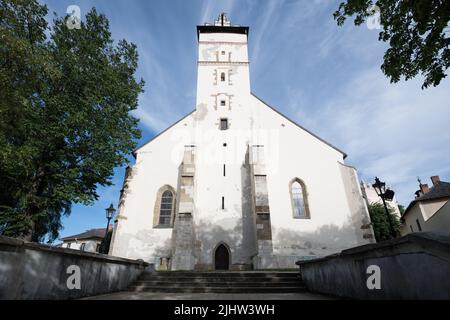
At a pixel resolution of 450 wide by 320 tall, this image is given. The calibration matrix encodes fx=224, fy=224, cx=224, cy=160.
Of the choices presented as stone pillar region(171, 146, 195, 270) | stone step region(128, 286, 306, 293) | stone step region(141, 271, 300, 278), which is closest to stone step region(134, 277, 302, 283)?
stone step region(141, 271, 300, 278)

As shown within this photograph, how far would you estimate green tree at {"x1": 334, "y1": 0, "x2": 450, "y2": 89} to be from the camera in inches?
185

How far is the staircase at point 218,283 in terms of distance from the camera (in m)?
7.37

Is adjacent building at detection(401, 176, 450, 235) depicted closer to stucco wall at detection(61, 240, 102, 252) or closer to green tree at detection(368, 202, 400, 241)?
green tree at detection(368, 202, 400, 241)

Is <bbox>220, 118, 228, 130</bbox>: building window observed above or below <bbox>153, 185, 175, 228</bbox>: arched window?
above

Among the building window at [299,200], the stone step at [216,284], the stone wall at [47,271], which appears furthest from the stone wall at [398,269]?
the building window at [299,200]

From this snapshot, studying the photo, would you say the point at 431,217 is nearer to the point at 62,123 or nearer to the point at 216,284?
the point at 216,284

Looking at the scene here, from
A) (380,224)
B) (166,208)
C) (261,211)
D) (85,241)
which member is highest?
(85,241)

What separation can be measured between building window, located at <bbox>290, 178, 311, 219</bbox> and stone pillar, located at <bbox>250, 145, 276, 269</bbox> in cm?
281

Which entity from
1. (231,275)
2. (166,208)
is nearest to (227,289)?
(231,275)

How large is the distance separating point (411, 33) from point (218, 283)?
360 inches

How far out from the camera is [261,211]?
13.2 metres

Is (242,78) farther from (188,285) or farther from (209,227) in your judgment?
(188,285)

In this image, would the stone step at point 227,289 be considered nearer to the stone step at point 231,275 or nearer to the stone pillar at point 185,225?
the stone step at point 231,275

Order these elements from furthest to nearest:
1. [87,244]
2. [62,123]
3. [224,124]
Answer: [87,244] < [224,124] < [62,123]
